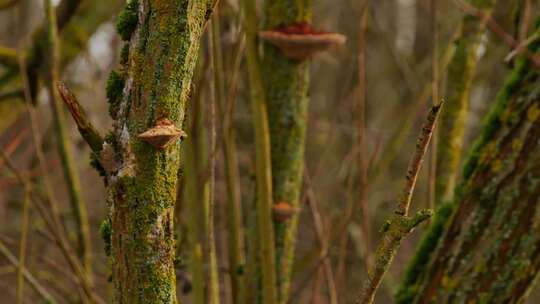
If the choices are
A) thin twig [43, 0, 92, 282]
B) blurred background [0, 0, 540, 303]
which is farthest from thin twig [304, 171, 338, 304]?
thin twig [43, 0, 92, 282]

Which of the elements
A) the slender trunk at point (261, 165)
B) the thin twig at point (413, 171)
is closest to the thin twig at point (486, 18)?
the slender trunk at point (261, 165)

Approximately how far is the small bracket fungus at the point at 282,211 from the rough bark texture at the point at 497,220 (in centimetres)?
34

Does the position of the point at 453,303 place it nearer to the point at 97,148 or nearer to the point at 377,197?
the point at 97,148

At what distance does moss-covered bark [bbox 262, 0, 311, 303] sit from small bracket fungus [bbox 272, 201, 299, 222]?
15 millimetres

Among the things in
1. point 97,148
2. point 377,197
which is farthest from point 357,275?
point 97,148

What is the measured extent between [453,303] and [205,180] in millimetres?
555

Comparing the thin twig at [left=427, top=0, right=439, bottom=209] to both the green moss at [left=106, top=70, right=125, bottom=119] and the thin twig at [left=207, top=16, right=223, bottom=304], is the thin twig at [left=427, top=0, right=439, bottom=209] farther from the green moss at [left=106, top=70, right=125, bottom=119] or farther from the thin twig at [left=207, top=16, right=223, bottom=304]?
the green moss at [left=106, top=70, right=125, bottom=119]

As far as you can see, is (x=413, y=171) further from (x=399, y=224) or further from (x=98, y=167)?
(x=98, y=167)

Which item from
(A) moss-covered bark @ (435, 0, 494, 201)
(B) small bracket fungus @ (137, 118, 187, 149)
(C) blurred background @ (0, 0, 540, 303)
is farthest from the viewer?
(C) blurred background @ (0, 0, 540, 303)

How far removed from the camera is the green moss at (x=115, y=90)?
95cm

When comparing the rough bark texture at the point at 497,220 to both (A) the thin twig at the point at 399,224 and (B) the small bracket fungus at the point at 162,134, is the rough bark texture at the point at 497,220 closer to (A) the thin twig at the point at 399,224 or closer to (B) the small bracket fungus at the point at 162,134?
(A) the thin twig at the point at 399,224

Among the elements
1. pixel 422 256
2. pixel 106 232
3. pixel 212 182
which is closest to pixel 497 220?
Answer: pixel 422 256

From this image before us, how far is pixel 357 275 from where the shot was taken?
6316 millimetres

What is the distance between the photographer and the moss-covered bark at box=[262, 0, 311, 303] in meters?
1.72
